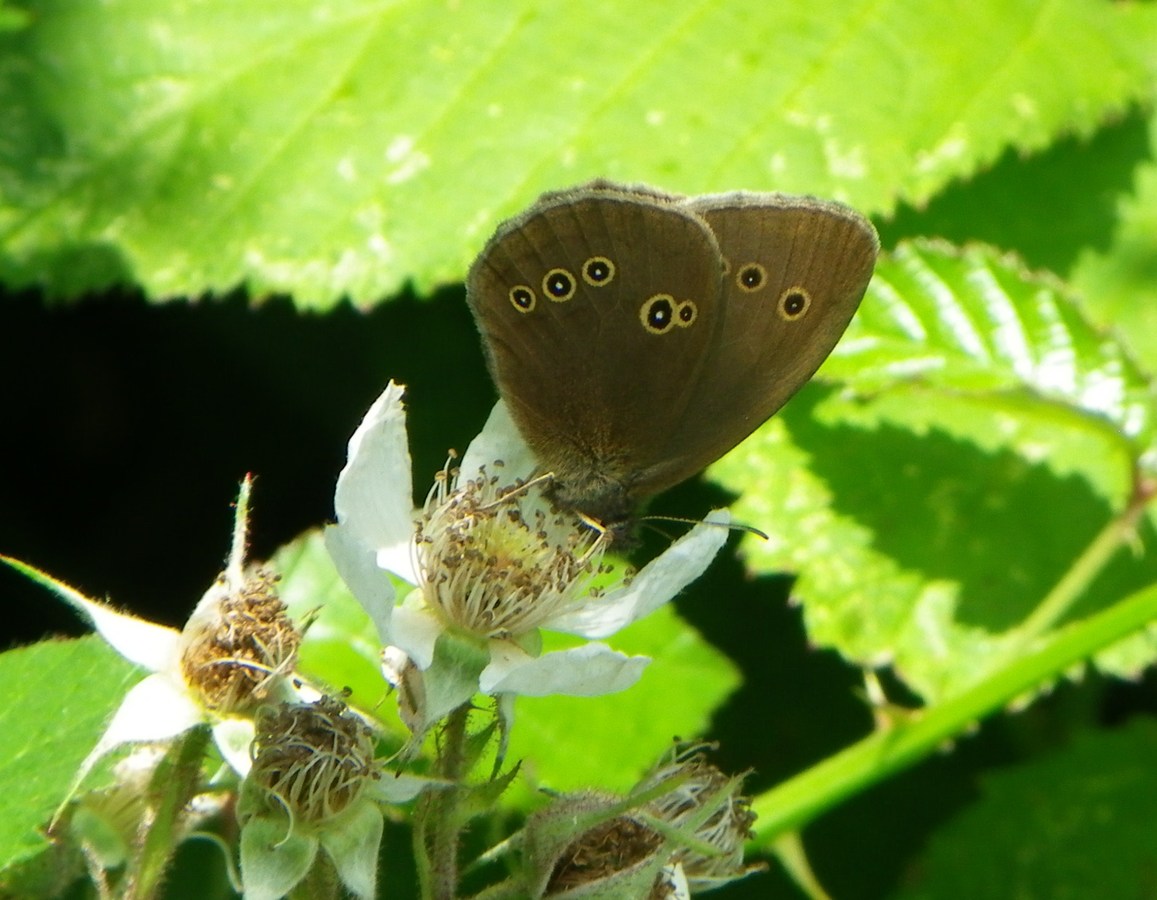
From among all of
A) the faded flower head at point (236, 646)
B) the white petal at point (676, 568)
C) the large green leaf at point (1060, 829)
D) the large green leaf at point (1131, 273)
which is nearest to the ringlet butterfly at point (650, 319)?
the white petal at point (676, 568)

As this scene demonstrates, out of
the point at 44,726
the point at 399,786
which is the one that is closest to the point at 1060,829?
the point at 399,786

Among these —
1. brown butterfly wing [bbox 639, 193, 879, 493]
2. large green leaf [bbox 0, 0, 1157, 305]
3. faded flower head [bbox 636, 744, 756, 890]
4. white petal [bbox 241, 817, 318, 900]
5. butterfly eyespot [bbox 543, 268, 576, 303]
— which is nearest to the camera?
white petal [bbox 241, 817, 318, 900]

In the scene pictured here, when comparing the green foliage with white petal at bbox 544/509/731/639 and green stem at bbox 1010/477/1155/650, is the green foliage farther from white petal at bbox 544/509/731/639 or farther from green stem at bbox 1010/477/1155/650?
white petal at bbox 544/509/731/639

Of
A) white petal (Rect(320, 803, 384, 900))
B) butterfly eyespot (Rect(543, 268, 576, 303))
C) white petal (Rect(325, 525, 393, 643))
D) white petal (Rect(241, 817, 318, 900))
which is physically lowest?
white petal (Rect(320, 803, 384, 900))

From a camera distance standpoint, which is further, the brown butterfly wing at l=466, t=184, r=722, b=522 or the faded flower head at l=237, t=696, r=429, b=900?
the brown butterfly wing at l=466, t=184, r=722, b=522

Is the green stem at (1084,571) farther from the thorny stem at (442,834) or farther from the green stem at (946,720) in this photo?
the thorny stem at (442,834)

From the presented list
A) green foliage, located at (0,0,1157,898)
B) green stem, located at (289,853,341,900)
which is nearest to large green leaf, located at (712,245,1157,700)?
green foliage, located at (0,0,1157,898)

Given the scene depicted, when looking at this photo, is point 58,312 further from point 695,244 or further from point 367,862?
point 367,862

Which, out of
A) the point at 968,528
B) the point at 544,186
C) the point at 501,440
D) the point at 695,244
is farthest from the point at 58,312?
the point at 968,528

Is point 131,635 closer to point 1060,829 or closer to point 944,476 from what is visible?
point 944,476
